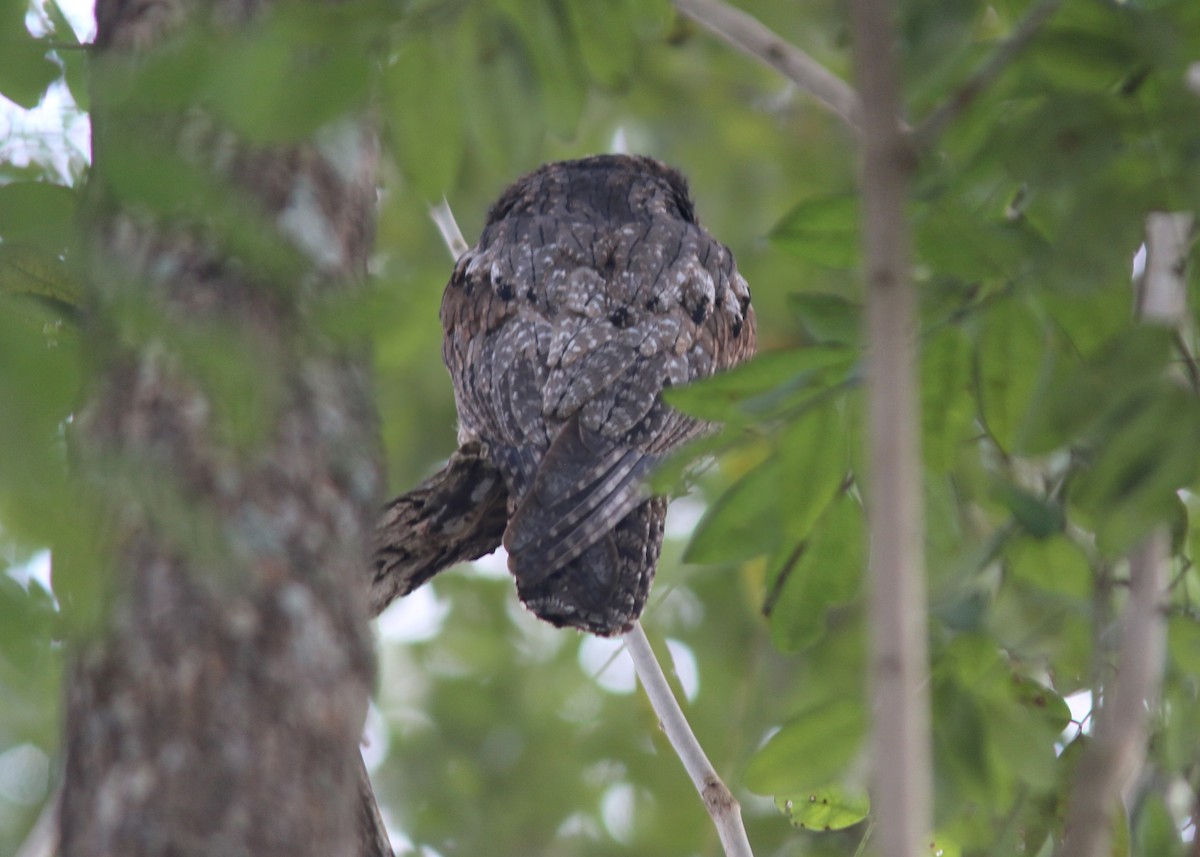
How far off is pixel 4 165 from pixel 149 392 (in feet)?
1.03

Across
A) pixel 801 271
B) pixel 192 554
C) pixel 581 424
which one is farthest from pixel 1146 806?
pixel 801 271

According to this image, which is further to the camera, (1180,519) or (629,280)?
(629,280)

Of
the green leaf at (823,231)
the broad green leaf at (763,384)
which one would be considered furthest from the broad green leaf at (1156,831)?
the green leaf at (823,231)

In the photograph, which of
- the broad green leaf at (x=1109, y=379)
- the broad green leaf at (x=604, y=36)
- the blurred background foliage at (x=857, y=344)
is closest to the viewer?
the blurred background foliage at (x=857, y=344)

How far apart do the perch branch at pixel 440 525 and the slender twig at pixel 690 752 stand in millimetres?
525

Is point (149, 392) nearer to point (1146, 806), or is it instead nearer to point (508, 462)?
point (1146, 806)

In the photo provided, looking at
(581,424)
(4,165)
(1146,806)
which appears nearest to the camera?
(4,165)

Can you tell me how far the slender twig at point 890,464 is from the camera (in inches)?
43.0

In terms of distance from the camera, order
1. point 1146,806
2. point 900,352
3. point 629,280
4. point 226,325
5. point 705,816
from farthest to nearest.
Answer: point 705,816, point 629,280, point 1146,806, point 226,325, point 900,352

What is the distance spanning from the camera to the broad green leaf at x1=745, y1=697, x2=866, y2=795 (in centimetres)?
197

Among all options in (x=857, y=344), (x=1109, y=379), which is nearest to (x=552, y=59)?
(x=857, y=344)

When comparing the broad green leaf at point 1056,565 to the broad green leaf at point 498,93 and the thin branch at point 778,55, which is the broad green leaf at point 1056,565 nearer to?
the thin branch at point 778,55

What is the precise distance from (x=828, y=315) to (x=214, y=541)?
0.91 meters

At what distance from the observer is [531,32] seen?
2.04m
